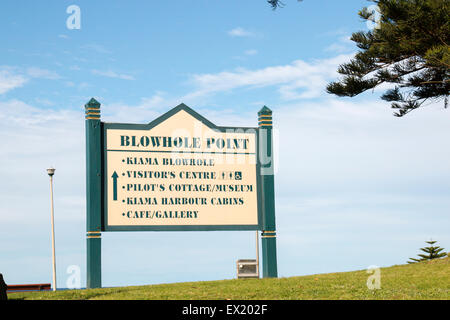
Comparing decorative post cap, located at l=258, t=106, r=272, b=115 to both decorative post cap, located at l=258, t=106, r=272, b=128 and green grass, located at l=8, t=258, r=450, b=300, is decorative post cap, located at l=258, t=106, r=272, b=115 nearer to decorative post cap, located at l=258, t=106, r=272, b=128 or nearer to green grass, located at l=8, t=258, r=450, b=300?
decorative post cap, located at l=258, t=106, r=272, b=128

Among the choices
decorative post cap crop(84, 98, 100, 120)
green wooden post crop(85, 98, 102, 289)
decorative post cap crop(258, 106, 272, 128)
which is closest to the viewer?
green wooden post crop(85, 98, 102, 289)

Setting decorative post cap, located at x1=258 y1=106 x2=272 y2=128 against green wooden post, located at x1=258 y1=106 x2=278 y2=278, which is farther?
decorative post cap, located at x1=258 y1=106 x2=272 y2=128

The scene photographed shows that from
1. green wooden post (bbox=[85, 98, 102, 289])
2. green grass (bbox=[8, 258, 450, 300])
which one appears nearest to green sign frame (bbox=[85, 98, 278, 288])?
green wooden post (bbox=[85, 98, 102, 289])

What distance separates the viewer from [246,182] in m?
20.2

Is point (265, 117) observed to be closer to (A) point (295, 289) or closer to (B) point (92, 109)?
(B) point (92, 109)

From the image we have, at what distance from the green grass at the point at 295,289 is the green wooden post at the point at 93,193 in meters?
1.88

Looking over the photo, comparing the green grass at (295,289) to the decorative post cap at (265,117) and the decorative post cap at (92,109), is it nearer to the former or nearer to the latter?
the decorative post cap at (265,117)

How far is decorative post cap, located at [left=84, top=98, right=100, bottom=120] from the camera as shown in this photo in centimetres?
1881

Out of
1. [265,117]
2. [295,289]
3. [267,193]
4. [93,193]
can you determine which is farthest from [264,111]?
[295,289]

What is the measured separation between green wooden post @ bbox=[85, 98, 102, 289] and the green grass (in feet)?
6.16

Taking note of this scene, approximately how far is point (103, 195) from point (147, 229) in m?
1.85

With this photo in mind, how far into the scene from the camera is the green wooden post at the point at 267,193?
19766 millimetres

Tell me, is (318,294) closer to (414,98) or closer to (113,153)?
(113,153)
